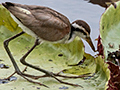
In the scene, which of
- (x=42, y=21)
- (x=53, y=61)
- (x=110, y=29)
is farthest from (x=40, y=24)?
(x=110, y=29)

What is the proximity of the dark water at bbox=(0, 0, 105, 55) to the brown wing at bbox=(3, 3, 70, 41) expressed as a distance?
119 centimetres

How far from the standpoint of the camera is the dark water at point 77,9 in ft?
15.3

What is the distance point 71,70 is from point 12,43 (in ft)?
Answer: 2.47

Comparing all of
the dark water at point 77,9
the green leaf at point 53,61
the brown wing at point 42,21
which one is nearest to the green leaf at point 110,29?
the green leaf at point 53,61

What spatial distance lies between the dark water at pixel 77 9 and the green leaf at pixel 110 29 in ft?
2.95

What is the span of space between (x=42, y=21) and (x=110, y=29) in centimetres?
71

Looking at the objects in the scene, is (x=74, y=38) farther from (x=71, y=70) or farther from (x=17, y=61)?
(x=17, y=61)

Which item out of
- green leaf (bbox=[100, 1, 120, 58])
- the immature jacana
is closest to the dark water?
green leaf (bbox=[100, 1, 120, 58])

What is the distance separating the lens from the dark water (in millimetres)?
4652

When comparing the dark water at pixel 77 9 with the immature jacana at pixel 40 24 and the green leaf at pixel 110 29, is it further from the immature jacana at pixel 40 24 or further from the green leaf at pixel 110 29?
the immature jacana at pixel 40 24

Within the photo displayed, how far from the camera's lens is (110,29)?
3506mm

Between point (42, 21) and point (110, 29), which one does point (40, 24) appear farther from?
point (110, 29)

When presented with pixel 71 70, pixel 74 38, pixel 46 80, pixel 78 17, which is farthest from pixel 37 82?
pixel 78 17

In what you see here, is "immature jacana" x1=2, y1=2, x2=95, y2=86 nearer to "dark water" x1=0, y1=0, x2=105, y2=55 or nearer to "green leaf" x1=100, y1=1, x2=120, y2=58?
"green leaf" x1=100, y1=1, x2=120, y2=58
